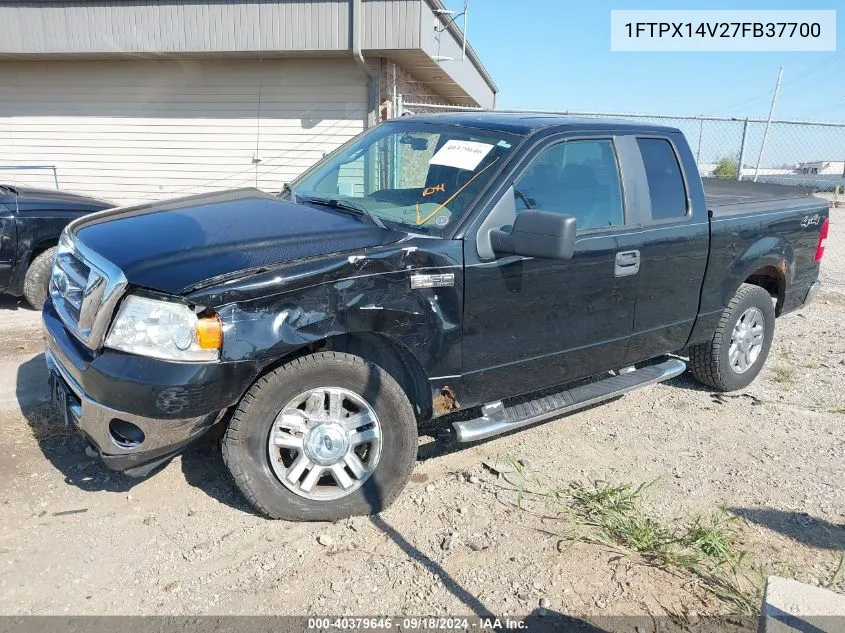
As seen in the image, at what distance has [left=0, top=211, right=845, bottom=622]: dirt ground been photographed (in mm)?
2740

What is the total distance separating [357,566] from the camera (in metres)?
2.93

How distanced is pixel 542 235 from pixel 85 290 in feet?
6.89

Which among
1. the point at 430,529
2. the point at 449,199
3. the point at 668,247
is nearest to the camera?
the point at 430,529

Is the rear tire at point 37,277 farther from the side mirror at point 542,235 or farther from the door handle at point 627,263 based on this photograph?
the door handle at point 627,263

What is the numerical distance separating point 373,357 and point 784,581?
76.4 inches

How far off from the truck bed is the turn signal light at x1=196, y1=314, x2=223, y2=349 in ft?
11.2

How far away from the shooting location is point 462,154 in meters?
3.72

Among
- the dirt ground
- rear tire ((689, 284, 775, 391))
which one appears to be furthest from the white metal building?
the dirt ground

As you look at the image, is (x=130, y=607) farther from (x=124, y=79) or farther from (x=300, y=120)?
(x=124, y=79)

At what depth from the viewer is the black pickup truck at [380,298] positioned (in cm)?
281

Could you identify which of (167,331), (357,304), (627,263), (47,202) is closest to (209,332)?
(167,331)

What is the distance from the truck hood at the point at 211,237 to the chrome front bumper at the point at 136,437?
0.56 m

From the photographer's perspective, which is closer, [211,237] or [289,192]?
[211,237]

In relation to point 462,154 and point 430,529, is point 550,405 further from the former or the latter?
point 462,154
